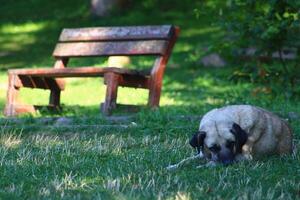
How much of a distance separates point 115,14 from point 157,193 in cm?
2024

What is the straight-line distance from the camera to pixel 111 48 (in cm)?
1177

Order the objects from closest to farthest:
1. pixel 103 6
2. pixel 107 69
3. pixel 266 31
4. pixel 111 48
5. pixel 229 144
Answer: pixel 229 144 < pixel 107 69 < pixel 266 31 < pixel 111 48 < pixel 103 6

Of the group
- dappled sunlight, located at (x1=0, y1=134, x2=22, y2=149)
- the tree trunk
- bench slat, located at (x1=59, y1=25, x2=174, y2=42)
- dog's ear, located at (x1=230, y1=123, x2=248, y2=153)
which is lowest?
dappled sunlight, located at (x1=0, y1=134, x2=22, y2=149)

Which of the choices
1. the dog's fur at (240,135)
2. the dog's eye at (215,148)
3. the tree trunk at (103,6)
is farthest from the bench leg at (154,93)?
the tree trunk at (103,6)

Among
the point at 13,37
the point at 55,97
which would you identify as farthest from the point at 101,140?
the point at 13,37

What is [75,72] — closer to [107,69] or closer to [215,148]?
[107,69]

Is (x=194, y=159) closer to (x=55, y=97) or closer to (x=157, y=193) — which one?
(x=157, y=193)

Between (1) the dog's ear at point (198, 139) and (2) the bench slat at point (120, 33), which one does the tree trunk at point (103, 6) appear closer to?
(2) the bench slat at point (120, 33)

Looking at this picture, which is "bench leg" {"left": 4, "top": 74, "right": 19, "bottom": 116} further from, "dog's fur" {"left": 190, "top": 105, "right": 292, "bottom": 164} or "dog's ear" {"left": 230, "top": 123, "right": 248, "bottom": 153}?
"dog's ear" {"left": 230, "top": 123, "right": 248, "bottom": 153}

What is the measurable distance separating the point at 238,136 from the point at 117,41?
5.39m

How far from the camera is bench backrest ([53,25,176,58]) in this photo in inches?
450

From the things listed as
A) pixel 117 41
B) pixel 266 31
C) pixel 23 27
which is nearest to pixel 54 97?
pixel 117 41

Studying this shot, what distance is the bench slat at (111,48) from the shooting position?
448 inches

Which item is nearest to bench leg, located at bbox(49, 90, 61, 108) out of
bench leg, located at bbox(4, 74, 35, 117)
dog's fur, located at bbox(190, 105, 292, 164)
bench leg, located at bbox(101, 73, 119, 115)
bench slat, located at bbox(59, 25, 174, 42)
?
bench leg, located at bbox(4, 74, 35, 117)
